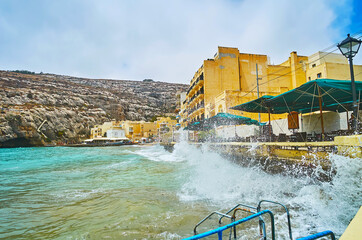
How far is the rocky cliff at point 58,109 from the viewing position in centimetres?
6234

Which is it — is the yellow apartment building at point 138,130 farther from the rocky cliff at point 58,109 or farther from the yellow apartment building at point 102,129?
the rocky cliff at point 58,109

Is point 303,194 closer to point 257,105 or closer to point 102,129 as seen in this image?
point 257,105

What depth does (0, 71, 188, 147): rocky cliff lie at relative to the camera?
62344mm

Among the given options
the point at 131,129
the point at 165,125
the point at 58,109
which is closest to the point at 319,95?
the point at 165,125

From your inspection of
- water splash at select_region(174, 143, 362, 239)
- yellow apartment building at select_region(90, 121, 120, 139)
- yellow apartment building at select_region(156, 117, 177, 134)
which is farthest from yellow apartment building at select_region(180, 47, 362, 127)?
yellow apartment building at select_region(90, 121, 120, 139)

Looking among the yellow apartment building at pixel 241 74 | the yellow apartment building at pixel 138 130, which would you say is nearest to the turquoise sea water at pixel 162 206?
the yellow apartment building at pixel 241 74

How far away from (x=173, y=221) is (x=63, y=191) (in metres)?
5.91

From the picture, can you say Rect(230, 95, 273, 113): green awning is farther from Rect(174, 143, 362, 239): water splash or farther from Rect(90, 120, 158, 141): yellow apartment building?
Rect(90, 120, 158, 141): yellow apartment building

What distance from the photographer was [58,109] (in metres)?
78.5

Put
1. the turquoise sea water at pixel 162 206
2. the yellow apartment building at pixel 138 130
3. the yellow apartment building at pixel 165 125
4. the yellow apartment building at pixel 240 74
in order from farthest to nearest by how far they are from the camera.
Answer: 1. the yellow apartment building at pixel 138 130
2. the yellow apartment building at pixel 165 125
3. the yellow apartment building at pixel 240 74
4. the turquoise sea water at pixel 162 206

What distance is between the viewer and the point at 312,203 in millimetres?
5746

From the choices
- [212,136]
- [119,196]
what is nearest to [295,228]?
[119,196]

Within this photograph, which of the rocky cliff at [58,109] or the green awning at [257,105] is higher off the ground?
the rocky cliff at [58,109]

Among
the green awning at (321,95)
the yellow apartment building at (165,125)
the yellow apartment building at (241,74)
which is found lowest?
the green awning at (321,95)
